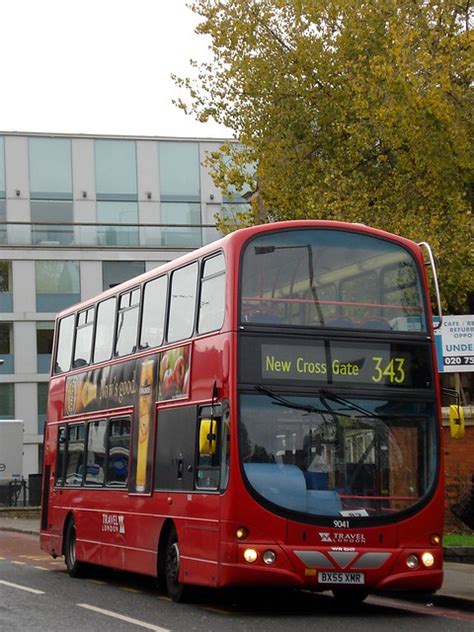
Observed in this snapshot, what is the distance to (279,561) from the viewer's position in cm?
1441

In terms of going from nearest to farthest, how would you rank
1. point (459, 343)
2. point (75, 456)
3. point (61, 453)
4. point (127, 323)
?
point (459, 343), point (127, 323), point (75, 456), point (61, 453)

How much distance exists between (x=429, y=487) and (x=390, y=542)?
2.47 feet

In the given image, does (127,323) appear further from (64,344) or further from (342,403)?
(342,403)

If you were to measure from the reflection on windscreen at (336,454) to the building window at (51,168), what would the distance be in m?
47.0

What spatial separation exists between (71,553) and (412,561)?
26.8ft

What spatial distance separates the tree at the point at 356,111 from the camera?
24844mm

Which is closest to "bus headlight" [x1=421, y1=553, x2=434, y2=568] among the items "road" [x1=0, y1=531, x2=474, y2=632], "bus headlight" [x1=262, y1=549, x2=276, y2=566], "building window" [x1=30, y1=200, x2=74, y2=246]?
"road" [x1=0, y1=531, x2=474, y2=632]

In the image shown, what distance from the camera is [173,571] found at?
1625 centimetres

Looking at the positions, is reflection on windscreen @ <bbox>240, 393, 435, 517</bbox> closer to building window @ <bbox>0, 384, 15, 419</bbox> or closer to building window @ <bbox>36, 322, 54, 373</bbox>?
building window @ <bbox>36, 322, 54, 373</bbox>

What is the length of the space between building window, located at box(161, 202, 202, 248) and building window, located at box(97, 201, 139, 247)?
1.34 m

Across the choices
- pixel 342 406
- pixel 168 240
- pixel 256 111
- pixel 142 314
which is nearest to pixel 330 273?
pixel 342 406

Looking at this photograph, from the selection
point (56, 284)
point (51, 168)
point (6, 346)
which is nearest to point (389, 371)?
point (56, 284)

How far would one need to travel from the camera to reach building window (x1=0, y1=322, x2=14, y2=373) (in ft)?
198

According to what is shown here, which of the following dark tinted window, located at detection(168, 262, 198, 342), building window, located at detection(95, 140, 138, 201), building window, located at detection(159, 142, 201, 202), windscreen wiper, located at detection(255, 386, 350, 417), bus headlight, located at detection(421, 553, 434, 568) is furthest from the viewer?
building window, located at detection(159, 142, 201, 202)
